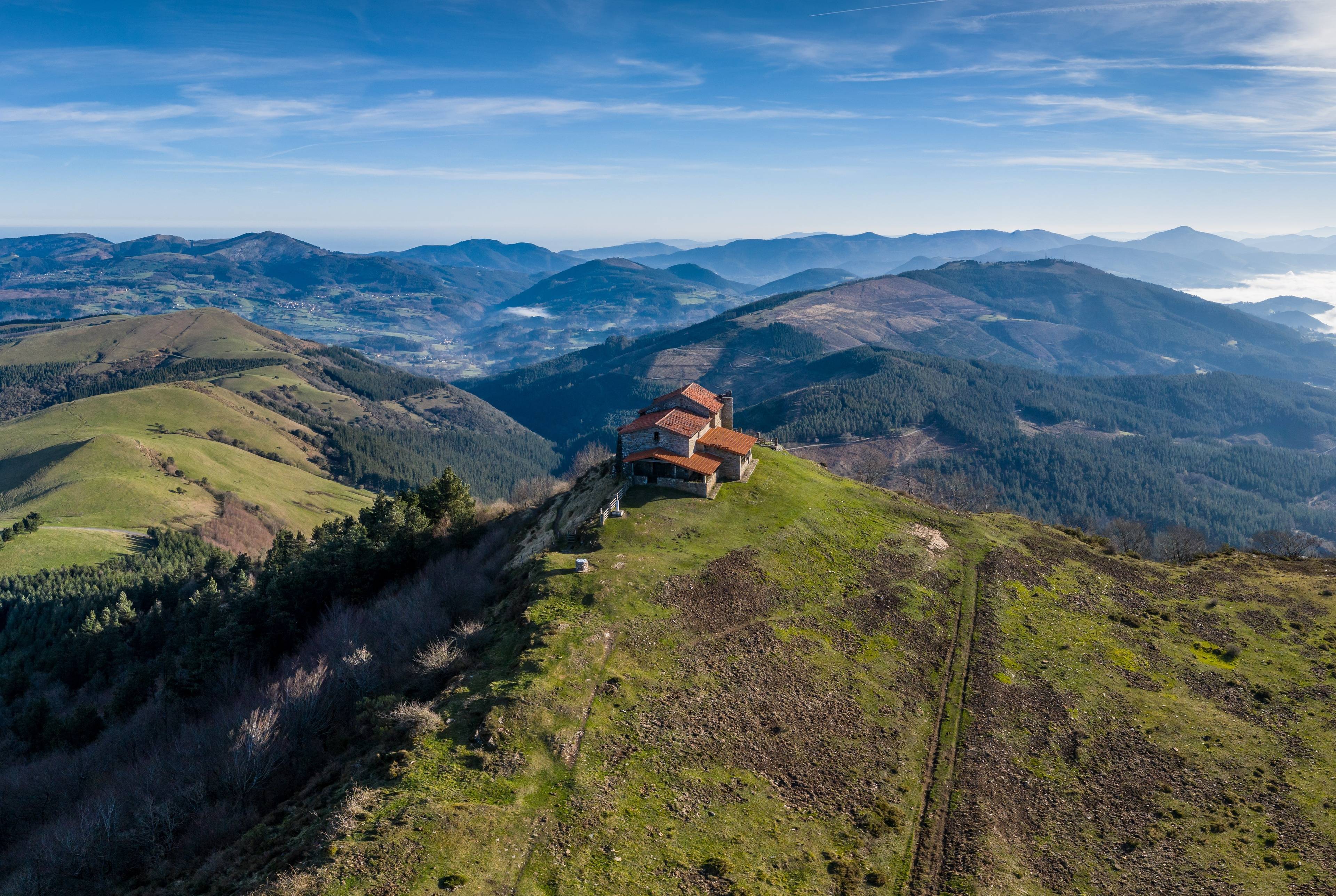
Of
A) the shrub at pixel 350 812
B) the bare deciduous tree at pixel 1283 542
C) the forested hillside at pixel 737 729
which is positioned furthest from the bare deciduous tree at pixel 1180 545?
the shrub at pixel 350 812

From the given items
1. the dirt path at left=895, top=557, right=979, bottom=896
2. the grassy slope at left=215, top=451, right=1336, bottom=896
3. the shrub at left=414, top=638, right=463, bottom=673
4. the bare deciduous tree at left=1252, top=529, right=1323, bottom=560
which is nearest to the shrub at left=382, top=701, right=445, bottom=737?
the grassy slope at left=215, top=451, right=1336, bottom=896

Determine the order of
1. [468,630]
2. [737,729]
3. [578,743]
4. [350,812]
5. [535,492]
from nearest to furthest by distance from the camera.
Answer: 1. [350,812]
2. [578,743]
3. [737,729]
4. [468,630]
5. [535,492]

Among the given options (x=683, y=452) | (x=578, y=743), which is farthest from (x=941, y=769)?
(x=683, y=452)

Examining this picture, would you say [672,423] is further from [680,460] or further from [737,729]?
[737,729]

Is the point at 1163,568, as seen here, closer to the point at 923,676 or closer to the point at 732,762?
the point at 923,676

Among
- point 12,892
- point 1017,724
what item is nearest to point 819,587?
point 1017,724
